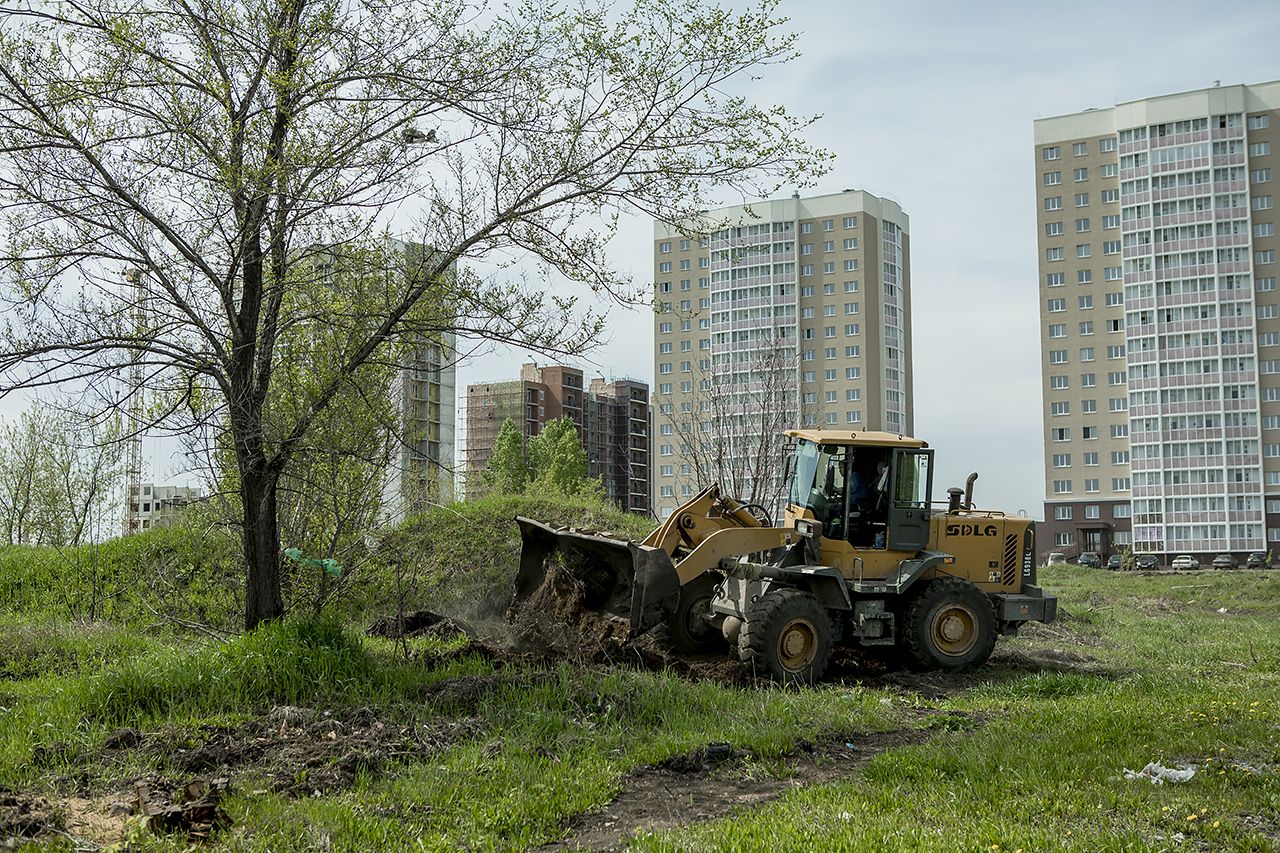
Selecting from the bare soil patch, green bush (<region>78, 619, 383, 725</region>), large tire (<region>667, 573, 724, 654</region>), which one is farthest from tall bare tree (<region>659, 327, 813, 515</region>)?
the bare soil patch

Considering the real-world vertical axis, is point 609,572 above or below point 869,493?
below

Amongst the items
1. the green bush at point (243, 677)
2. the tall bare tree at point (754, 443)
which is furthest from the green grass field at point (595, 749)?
the tall bare tree at point (754, 443)

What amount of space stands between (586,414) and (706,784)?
93375 mm

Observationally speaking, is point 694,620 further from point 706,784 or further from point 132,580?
point 132,580

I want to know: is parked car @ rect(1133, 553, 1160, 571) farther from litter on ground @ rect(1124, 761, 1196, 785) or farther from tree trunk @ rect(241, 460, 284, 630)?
tree trunk @ rect(241, 460, 284, 630)

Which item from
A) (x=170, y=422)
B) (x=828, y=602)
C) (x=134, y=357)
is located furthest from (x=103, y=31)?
(x=828, y=602)

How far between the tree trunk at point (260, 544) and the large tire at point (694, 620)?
4.42 metres

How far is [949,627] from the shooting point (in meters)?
12.5

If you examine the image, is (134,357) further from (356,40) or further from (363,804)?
(363,804)

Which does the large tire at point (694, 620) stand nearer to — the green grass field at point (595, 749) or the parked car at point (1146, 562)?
the green grass field at point (595, 749)

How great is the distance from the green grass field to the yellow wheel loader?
2.34ft

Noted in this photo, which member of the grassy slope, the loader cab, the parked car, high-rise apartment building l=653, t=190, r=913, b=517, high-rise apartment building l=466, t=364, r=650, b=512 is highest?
high-rise apartment building l=653, t=190, r=913, b=517

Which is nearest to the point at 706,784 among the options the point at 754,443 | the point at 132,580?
the point at 132,580

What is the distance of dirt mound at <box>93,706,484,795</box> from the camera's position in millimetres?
6902
